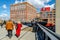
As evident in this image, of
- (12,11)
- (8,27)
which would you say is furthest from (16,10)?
(8,27)

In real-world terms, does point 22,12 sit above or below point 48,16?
above

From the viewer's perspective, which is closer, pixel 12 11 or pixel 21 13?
pixel 21 13

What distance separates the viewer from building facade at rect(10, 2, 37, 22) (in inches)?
6831

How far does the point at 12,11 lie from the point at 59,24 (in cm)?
18276

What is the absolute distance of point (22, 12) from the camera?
176m

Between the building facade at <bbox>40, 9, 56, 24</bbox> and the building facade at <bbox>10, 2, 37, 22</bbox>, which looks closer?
the building facade at <bbox>40, 9, 56, 24</bbox>

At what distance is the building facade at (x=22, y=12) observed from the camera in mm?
173500

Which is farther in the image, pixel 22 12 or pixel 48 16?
pixel 22 12

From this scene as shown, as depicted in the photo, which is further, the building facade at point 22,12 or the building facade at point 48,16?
the building facade at point 22,12

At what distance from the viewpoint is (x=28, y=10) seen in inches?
6983

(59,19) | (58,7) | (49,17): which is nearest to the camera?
(59,19)

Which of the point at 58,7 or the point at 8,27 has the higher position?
the point at 58,7

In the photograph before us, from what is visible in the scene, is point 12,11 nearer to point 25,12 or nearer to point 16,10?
point 16,10

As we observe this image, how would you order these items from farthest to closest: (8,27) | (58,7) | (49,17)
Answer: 1. (49,17)
2. (8,27)
3. (58,7)
